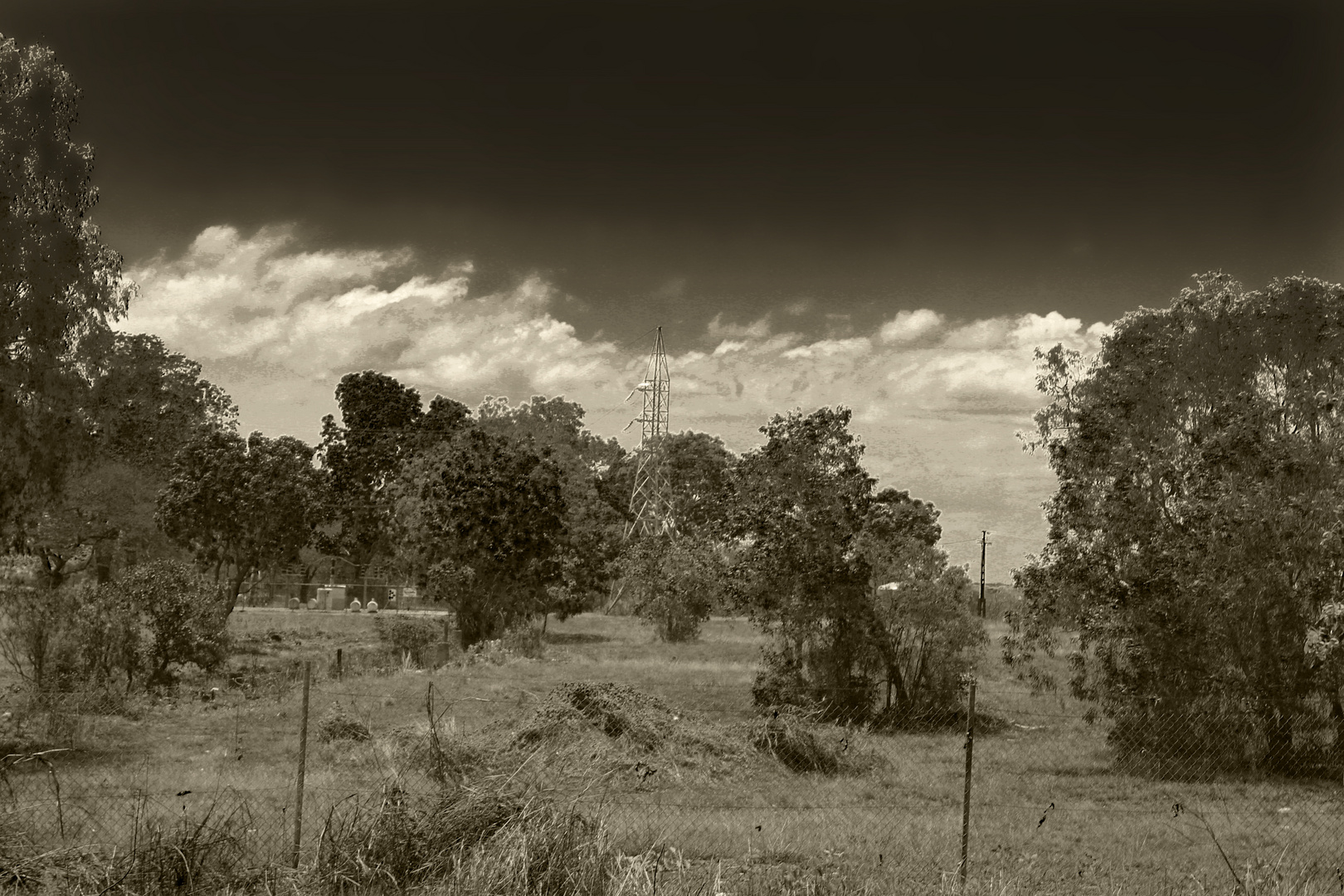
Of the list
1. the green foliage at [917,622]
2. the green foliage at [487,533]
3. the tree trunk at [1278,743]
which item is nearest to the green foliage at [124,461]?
the green foliage at [487,533]

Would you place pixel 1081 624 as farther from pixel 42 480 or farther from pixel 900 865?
pixel 42 480

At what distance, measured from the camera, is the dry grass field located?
330 inches

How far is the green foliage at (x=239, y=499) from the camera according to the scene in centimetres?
4509

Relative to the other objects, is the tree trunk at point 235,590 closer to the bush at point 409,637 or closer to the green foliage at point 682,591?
the bush at point 409,637

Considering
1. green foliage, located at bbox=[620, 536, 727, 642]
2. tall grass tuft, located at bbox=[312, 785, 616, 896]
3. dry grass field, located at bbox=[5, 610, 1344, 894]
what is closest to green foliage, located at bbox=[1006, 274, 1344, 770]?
dry grass field, located at bbox=[5, 610, 1344, 894]

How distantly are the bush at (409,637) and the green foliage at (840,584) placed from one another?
446 inches

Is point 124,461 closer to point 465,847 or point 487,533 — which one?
point 487,533

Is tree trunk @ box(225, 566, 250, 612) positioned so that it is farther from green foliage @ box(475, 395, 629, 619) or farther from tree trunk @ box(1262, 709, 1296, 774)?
tree trunk @ box(1262, 709, 1296, 774)

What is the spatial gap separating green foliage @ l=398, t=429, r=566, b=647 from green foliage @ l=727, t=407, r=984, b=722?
13.1 metres

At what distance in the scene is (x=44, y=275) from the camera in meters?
17.3

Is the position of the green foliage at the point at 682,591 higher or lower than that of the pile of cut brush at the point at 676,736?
higher

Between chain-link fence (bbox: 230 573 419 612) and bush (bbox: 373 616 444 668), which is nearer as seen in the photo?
bush (bbox: 373 616 444 668)

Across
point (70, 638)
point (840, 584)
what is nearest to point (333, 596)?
point (70, 638)

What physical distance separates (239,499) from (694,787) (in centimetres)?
3563
